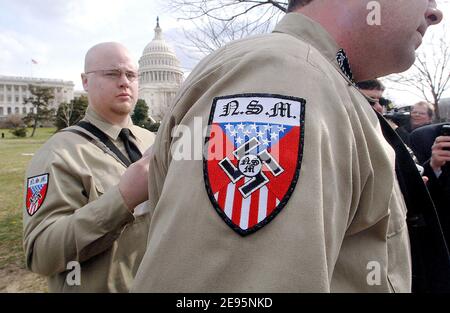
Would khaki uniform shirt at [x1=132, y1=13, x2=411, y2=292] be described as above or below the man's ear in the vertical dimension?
below

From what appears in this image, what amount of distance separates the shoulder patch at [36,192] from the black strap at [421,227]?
1.77 m

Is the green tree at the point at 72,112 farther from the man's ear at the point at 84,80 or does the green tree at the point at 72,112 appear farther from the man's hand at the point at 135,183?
the man's hand at the point at 135,183

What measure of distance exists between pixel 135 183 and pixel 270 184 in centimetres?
106

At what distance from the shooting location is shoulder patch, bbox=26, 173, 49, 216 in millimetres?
1840

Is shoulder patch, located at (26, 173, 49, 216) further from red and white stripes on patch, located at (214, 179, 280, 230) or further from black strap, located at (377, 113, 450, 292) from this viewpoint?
black strap, located at (377, 113, 450, 292)

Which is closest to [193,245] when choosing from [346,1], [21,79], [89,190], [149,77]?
[346,1]

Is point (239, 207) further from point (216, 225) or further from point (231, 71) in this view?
point (231, 71)

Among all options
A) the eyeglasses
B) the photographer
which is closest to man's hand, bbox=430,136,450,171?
the photographer

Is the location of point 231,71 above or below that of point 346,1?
below

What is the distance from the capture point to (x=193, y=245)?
0.71m

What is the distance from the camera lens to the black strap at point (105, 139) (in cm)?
227

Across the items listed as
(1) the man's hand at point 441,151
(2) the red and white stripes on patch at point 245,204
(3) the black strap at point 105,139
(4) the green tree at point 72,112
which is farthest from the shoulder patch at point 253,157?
(4) the green tree at point 72,112

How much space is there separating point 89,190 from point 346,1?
169 cm
